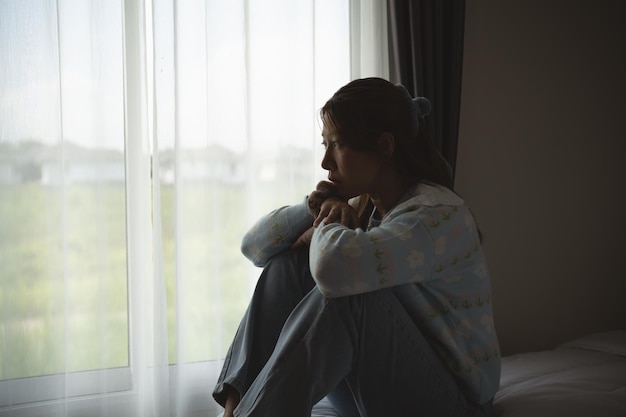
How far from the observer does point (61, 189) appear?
184 centimetres

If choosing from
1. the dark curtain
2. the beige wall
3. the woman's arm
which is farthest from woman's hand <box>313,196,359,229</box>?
the beige wall

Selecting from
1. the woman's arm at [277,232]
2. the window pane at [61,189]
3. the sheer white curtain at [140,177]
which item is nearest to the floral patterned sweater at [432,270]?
the woman's arm at [277,232]

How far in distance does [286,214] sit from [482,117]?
135 centimetres

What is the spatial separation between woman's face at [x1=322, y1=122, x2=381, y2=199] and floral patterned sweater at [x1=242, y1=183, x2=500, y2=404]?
0.11 meters

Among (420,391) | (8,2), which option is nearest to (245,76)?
(8,2)

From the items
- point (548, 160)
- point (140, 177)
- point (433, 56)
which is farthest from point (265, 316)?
point (548, 160)

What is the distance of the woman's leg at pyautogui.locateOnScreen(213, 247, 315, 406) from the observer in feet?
4.33

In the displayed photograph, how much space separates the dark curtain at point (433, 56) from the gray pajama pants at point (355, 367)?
3.86ft

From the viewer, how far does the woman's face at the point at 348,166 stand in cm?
143

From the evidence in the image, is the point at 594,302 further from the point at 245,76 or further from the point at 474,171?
the point at 245,76

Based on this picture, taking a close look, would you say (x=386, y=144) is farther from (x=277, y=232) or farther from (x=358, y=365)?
(x=358, y=365)

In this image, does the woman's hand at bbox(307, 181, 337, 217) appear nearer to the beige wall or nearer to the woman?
the woman

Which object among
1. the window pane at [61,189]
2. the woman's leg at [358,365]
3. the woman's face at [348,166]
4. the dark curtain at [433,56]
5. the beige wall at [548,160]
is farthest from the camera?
the beige wall at [548,160]

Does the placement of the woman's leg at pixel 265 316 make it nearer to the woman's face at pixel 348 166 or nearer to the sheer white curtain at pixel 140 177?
the woman's face at pixel 348 166
